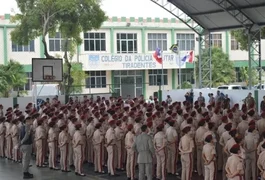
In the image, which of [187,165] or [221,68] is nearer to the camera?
[187,165]

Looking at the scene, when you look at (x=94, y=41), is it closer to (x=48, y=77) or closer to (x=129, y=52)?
(x=129, y=52)

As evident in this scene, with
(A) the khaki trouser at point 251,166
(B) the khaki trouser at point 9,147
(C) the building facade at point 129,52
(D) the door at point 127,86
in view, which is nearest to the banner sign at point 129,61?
(C) the building facade at point 129,52

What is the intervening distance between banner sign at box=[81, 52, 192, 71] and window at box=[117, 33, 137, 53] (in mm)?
1120

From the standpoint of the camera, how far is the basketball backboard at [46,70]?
23.5 meters

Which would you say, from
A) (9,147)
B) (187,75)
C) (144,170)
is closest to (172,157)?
(144,170)

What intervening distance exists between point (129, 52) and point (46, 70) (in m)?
16.9

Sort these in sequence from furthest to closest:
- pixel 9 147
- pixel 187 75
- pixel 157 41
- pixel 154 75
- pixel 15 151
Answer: pixel 187 75 < pixel 157 41 < pixel 154 75 < pixel 9 147 < pixel 15 151

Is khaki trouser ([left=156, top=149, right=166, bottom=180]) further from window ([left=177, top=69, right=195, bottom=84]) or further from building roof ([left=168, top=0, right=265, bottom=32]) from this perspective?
window ([left=177, top=69, right=195, bottom=84])

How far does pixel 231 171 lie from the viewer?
8883mm

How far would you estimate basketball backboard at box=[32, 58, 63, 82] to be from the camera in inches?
926

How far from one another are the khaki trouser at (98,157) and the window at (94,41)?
25791 millimetres

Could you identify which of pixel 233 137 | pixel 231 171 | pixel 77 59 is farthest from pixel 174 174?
pixel 77 59

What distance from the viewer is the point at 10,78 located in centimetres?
3038

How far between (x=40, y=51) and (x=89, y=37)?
13.5ft
